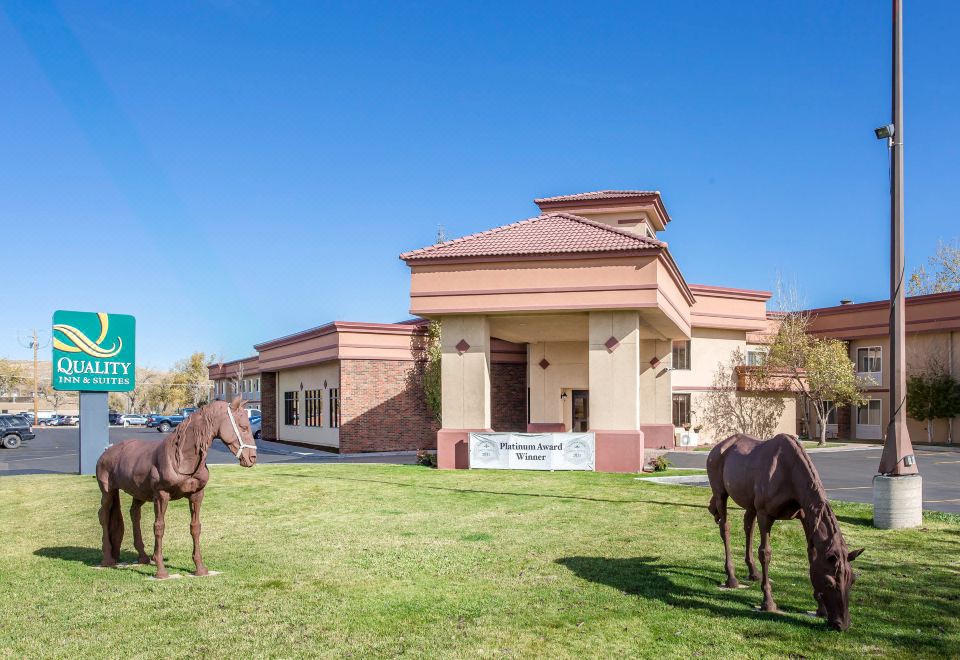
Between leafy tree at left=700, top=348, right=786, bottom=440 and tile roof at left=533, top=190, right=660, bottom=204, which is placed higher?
tile roof at left=533, top=190, right=660, bottom=204

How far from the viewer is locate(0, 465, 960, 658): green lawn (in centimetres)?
699

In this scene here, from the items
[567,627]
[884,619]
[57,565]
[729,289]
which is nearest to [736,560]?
[884,619]

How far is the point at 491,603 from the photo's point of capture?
8266 millimetres

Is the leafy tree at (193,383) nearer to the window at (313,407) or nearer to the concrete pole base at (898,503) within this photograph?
the window at (313,407)

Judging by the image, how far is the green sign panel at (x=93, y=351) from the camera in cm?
2238

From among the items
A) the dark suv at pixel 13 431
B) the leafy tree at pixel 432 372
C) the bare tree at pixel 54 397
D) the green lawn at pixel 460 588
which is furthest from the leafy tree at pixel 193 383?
the green lawn at pixel 460 588

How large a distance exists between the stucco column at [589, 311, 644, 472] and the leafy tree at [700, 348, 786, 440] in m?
16.4

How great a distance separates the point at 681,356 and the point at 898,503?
2515cm

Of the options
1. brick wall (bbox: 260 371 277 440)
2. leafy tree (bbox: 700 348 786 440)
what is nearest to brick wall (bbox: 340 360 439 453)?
brick wall (bbox: 260 371 277 440)

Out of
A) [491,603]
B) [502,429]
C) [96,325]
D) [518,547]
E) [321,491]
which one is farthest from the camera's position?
[502,429]

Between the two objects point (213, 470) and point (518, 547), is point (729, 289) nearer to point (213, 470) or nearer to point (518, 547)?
point (213, 470)

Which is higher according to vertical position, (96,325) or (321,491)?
(96,325)

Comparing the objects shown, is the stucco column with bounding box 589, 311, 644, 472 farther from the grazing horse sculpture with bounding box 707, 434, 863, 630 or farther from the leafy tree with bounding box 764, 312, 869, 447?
the leafy tree with bounding box 764, 312, 869, 447

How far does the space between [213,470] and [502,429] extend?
15.4m
